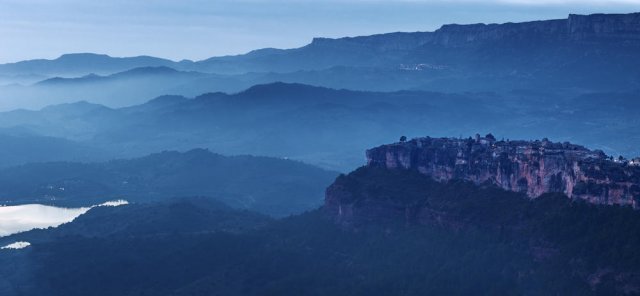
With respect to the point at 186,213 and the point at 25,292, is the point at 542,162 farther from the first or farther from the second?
the point at 186,213

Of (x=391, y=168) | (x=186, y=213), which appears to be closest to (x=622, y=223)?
(x=391, y=168)

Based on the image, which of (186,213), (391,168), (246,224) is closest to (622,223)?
(391,168)

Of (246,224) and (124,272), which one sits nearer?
(124,272)

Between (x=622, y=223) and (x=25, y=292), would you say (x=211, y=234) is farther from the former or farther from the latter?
(x=622, y=223)

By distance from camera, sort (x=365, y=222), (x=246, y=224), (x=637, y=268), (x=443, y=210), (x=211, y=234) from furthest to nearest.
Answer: (x=246, y=224) < (x=211, y=234) < (x=365, y=222) < (x=443, y=210) < (x=637, y=268)

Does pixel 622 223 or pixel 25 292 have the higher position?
pixel 622 223

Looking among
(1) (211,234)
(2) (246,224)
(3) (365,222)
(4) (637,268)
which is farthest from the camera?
(2) (246,224)
